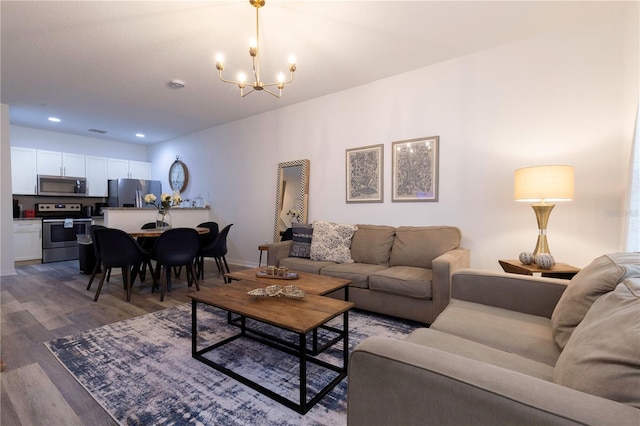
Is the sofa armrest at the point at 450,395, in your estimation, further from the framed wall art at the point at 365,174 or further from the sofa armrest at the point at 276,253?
the framed wall art at the point at 365,174

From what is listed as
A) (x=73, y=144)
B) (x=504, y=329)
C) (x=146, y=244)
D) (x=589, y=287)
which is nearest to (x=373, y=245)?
(x=504, y=329)

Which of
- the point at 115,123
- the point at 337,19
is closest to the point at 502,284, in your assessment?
the point at 337,19

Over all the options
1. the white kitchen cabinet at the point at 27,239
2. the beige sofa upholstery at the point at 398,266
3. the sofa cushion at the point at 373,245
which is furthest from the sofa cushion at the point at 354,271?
the white kitchen cabinet at the point at 27,239

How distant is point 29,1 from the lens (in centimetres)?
222

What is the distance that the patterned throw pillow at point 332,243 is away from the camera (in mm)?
3375

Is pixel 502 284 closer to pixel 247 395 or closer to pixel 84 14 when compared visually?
pixel 247 395

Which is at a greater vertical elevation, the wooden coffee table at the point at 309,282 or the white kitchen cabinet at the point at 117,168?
the white kitchen cabinet at the point at 117,168

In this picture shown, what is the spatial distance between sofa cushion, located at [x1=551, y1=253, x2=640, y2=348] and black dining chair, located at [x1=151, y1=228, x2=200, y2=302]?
11.4ft

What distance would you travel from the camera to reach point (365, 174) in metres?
3.75

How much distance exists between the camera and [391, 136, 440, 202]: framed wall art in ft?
10.7

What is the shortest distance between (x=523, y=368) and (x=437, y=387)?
23.6 inches

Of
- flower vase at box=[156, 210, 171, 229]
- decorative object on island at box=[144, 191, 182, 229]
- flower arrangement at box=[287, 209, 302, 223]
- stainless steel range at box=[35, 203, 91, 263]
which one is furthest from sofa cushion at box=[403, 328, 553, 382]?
stainless steel range at box=[35, 203, 91, 263]

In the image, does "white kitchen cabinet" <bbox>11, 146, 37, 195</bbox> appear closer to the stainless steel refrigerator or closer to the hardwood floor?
the stainless steel refrigerator

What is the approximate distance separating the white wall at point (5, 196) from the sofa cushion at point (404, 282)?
561 cm
